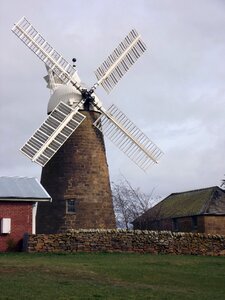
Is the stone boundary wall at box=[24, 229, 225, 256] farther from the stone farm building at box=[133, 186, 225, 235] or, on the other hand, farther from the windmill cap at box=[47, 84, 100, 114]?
the stone farm building at box=[133, 186, 225, 235]

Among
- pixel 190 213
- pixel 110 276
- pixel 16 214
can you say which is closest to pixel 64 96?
pixel 16 214

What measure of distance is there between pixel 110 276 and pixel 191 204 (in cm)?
2501

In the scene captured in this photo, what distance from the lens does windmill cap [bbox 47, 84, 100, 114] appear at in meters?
31.3

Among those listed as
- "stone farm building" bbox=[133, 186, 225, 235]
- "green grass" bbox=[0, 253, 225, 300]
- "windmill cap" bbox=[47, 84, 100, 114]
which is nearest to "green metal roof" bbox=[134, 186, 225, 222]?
"stone farm building" bbox=[133, 186, 225, 235]

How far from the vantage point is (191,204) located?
44.7 metres

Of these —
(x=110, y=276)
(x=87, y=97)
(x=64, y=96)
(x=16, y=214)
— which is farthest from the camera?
(x=64, y=96)

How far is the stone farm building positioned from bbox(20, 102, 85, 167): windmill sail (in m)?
14.5

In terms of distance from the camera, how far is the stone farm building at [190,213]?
4141 cm

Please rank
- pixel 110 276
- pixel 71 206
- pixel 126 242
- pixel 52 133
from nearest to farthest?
pixel 110 276 < pixel 126 242 < pixel 52 133 < pixel 71 206

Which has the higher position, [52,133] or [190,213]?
[52,133]

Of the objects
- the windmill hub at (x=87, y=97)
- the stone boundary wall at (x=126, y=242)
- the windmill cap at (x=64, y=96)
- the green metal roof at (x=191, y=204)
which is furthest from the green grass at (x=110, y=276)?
the green metal roof at (x=191, y=204)

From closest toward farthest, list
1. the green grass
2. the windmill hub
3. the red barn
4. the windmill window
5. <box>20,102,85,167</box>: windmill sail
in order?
the green grass
the red barn
<box>20,102,85,167</box>: windmill sail
the windmill window
the windmill hub

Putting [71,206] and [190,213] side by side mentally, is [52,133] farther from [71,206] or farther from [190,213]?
[190,213]

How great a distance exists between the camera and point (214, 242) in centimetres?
3012
